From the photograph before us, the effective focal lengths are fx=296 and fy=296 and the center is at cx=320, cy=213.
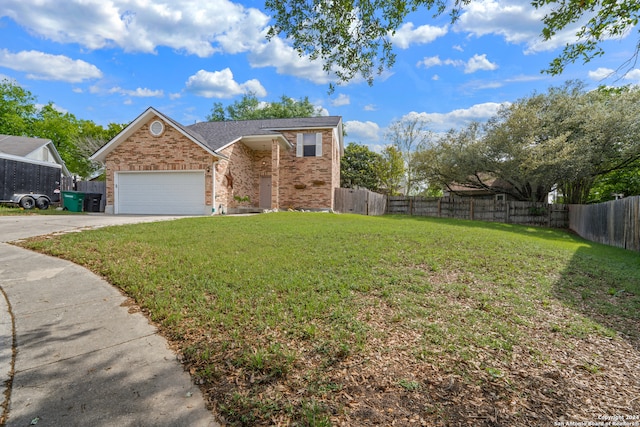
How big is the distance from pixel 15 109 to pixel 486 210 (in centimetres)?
4710

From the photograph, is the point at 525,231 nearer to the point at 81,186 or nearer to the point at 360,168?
the point at 360,168

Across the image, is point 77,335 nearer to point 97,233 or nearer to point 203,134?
point 97,233

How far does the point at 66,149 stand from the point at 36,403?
43066mm

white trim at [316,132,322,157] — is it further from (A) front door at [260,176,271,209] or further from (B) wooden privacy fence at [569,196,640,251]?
(B) wooden privacy fence at [569,196,640,251]

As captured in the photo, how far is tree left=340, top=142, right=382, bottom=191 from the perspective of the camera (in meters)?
27.0

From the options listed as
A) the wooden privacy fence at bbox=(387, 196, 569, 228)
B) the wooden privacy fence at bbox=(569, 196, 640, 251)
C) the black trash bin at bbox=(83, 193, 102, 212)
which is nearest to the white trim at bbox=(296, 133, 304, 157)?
the wooden privacy fence at bbox=(387, 196, 569, 228)

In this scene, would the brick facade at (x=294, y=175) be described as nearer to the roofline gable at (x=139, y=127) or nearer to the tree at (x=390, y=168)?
the roofline gable at (x=139, y=127)

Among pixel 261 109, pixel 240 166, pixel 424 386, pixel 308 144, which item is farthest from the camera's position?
pixel 261 109

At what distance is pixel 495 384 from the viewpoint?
7.66 feet

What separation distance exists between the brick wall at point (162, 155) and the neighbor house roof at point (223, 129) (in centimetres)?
27

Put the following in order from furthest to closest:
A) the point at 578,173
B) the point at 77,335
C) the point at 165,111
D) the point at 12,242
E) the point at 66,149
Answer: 1. the point at 66,149
2. the point at 578,173
3. the point at 165,111
4. the point at 12,242
5. the point at 77,335

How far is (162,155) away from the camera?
14.2 m

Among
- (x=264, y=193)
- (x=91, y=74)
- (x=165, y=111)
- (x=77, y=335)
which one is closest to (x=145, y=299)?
(x=77, y=335)

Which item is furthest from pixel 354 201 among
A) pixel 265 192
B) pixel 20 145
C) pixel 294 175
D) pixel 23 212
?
pixel 20 145
